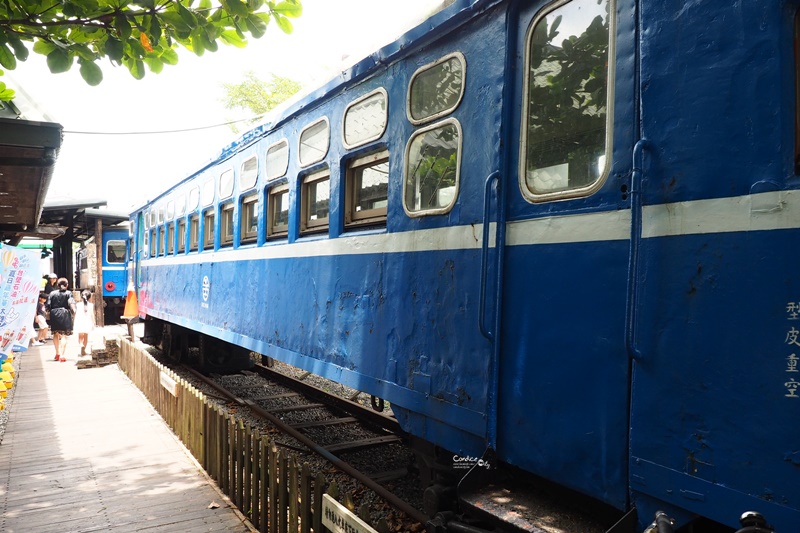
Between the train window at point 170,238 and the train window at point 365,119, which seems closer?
the train window at point 365,119

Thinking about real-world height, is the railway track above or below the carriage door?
below

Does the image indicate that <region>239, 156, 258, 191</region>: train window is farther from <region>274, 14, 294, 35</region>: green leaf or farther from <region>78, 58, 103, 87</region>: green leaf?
<region>78, 58, 103, 87</region>: green leaf

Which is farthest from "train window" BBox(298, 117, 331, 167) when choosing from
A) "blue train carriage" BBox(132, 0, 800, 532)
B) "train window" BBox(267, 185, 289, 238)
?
"train window" BBox(267, 185, 289, 238)

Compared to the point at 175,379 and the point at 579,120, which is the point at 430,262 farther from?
the point at 175,379

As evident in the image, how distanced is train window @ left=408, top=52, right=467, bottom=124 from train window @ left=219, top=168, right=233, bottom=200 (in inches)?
146

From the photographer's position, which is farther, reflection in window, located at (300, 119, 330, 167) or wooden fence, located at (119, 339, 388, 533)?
reflection in window, located at (300, 119, 330, 167)

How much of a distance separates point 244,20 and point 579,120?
187 cm

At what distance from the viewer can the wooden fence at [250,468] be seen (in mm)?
3385

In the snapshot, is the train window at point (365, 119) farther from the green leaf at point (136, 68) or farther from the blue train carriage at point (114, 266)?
the blue train carriage at point (114, 266)

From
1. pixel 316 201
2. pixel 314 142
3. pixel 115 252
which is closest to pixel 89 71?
pixel 314 142

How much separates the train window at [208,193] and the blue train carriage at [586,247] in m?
3.55

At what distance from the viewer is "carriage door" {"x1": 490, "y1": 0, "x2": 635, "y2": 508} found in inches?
86.4

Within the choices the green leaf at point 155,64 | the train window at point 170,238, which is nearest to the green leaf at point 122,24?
the green leaf at point 155,64

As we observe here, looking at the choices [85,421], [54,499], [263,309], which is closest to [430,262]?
[263,309]
